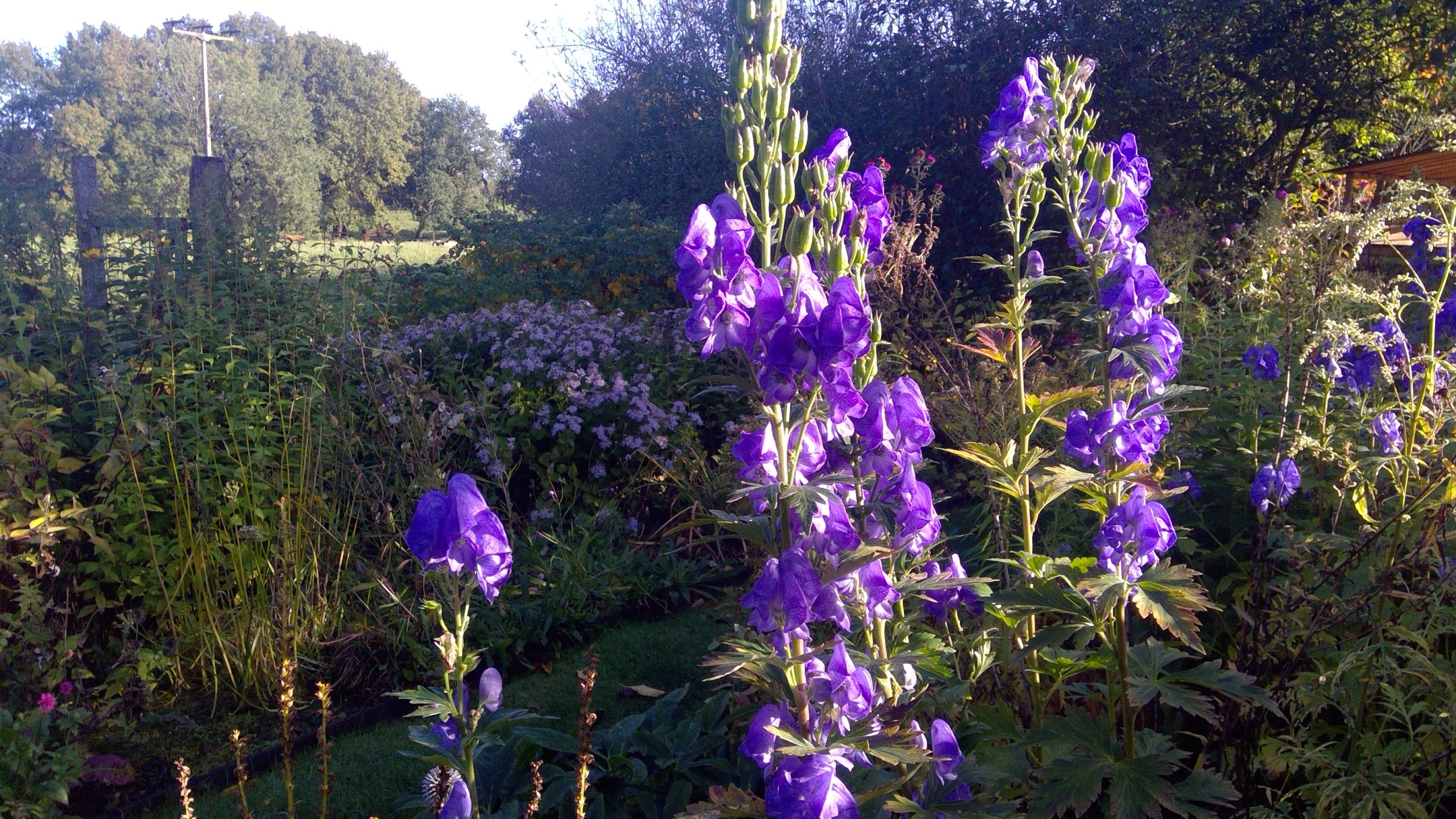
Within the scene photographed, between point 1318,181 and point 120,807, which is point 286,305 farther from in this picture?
point 1318,181

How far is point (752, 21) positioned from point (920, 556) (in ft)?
3.93

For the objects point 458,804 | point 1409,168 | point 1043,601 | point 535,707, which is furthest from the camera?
point 1409,168

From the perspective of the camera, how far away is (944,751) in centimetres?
182

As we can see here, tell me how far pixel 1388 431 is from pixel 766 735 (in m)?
1.92

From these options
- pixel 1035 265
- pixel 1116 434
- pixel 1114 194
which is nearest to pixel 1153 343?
pixel 1116 434

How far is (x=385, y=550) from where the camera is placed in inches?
159

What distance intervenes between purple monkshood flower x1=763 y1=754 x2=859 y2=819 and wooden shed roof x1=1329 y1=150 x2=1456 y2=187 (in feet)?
29.3

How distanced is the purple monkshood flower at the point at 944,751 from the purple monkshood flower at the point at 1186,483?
4.07 feet

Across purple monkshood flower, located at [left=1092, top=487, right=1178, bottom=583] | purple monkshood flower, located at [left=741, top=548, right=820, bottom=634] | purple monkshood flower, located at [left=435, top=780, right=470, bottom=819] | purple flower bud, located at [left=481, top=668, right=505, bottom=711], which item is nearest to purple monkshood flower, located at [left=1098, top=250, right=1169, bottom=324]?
purple monkshood flower, located at [left=1092, top=487, right=1178, bottom=583]

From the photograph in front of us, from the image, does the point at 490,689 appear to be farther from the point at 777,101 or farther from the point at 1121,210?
the point at 1121,210

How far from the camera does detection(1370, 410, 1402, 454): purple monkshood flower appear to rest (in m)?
2.50

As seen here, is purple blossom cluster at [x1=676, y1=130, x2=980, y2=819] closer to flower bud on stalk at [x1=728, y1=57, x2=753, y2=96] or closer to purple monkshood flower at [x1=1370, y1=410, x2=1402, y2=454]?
flower bud on stalk at [x1=728, y1=57, x2=753, y2=96]

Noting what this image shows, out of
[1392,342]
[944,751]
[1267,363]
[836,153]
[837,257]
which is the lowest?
[944,751]

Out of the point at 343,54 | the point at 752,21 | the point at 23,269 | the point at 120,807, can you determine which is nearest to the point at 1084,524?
the point at 752,21
